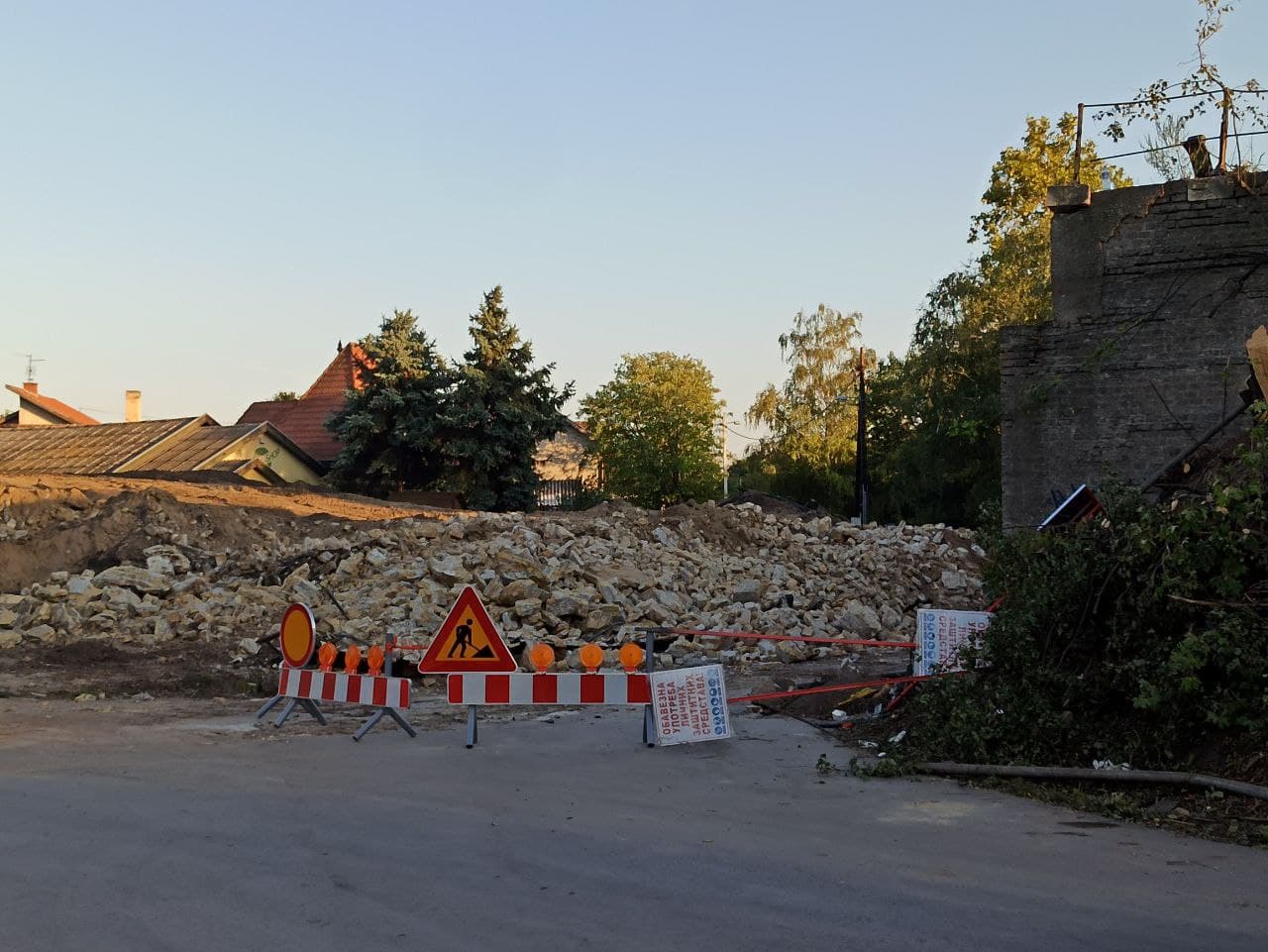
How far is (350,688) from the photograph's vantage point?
1059cm

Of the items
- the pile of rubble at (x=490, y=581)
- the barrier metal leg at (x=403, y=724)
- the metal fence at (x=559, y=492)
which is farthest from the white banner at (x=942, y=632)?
the metal fence at (x=559, y=492)

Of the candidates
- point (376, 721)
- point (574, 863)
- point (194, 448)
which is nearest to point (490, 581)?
point (376, 721)

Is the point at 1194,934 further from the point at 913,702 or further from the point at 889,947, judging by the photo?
the point at 913,702

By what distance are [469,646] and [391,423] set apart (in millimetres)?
40208

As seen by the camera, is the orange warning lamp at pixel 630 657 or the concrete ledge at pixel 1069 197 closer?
the orange warning lamp at pixel 630 657

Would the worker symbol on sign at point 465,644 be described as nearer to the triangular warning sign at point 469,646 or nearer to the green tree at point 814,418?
the triangular warning sign at point 469,646

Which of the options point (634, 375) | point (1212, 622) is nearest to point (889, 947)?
point (1212, 622)

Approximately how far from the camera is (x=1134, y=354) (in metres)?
15.3

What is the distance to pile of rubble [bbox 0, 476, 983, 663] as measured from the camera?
17.6 meters

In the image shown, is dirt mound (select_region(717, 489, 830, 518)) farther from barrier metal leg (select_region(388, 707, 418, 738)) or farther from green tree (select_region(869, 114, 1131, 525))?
barrier metal leg (select_region(388, 707, 418, 738))

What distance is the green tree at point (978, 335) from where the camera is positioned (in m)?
40.2

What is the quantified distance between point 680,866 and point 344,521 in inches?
910

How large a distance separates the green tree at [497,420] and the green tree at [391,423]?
3.36 ft

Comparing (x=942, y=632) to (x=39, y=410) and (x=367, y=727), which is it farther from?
(x=39, y=410)
